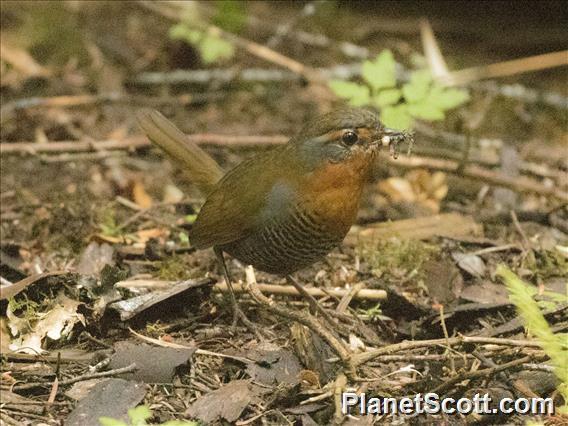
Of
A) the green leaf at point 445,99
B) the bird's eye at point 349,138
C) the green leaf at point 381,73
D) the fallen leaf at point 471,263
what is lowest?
the fallen leaf at point 471,263

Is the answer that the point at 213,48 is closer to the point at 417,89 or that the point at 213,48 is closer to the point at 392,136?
the point at 417,89

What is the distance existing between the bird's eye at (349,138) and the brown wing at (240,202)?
0.31 m

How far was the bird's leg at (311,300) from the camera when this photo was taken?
4219mm

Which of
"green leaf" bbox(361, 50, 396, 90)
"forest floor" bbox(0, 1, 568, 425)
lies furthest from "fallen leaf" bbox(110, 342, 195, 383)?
"green leaf" bbox(361, 50, 396, 90)

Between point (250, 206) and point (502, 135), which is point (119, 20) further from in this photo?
point (250, 206)

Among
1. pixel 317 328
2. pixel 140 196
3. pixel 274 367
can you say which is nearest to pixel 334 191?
pixel 317 328

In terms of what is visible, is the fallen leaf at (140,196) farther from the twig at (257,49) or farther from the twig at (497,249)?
the twig at (497,249)

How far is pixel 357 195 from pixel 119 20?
4.17 meters

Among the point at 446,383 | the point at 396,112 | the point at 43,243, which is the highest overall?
the point at 396,112

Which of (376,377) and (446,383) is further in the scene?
(376,377)

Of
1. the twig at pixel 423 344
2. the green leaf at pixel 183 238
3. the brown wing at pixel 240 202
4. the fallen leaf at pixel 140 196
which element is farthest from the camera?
the fallen leaf at pixel 140 196

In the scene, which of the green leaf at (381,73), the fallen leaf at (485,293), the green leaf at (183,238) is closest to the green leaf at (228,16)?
the green leaf at (381,73)

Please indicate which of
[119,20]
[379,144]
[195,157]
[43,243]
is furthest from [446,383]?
[119,20]

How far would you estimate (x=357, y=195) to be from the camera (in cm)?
409
